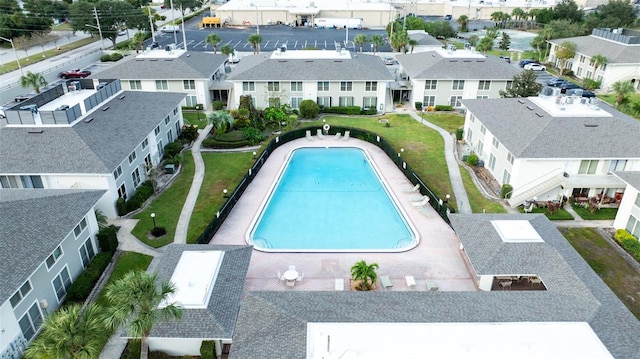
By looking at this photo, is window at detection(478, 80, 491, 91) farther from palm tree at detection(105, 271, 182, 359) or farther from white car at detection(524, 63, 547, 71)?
palm tree at detection(105, 271, 182, 359)

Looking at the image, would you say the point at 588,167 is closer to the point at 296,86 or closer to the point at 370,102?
the point at 370,102

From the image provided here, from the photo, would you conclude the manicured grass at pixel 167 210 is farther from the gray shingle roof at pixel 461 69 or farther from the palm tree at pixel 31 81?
the gray shingle roof at pixel 461 69

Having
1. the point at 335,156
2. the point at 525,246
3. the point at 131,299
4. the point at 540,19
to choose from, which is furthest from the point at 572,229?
the point at 540,19

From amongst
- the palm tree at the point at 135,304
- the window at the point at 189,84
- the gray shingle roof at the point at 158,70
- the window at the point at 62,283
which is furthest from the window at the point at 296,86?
the palm tree at the point at 135,304

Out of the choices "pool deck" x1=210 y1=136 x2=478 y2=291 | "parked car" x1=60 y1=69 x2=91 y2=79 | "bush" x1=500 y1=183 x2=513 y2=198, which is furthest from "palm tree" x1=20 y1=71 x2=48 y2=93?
"bush" x1=500 y1=183 x2=513 y2=198

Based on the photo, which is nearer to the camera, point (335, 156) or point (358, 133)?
point (335, 156)

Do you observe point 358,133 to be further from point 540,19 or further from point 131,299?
point 540,19
